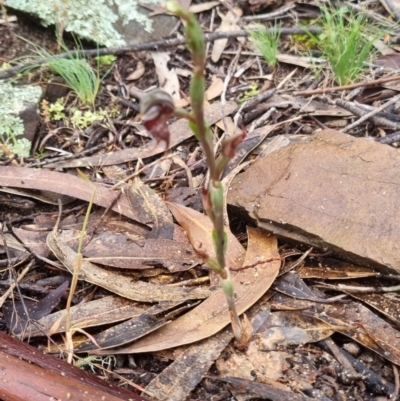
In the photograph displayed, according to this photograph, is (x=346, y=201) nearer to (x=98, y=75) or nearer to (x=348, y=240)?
(x=348, y=240)

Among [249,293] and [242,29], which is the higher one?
[242,29]

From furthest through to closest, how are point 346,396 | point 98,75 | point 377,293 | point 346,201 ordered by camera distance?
point 98,75 < point 346,201 < point 377,293 < point 346,396

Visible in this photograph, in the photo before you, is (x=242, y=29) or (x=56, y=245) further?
(x=242, y=29)

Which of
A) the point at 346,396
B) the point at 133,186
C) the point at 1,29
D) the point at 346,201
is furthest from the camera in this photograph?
the point at 1,29

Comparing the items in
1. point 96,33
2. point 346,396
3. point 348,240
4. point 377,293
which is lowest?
point 346,396

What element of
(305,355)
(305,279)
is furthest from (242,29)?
(305,355)

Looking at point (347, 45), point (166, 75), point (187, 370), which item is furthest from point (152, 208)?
point (347, 45)

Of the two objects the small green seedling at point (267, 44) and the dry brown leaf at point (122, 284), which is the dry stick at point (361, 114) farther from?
the dry brown leaf at point (122, 284)

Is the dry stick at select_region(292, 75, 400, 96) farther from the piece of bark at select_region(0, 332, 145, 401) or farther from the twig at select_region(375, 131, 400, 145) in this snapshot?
the piece of bark at select_region(0, 332, 145, 401)
